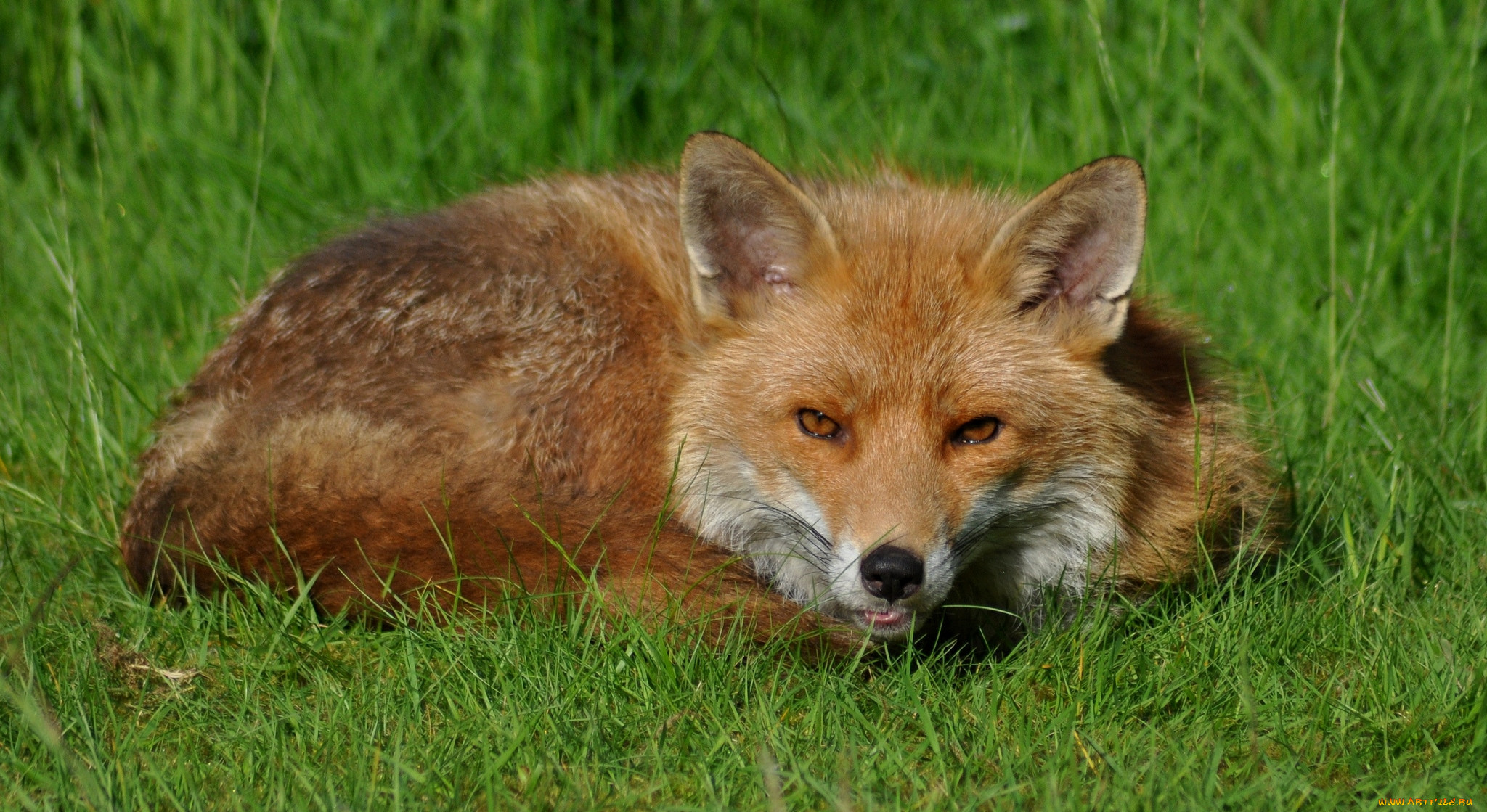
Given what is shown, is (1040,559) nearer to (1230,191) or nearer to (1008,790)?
(1008,790)

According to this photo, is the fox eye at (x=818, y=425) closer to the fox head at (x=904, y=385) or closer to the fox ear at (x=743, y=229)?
the fox head at (x=904, y=385)

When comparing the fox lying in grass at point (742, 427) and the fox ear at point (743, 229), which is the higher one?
the fox ear at point (743, 229)

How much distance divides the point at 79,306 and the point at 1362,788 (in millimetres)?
3711

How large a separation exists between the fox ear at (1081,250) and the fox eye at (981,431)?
333mm

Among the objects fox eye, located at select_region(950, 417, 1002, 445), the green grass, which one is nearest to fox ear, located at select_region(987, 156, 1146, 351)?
fox eye, located at select_region(950, 417, 1002, 445)

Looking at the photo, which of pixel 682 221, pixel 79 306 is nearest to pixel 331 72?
pixel 79 306

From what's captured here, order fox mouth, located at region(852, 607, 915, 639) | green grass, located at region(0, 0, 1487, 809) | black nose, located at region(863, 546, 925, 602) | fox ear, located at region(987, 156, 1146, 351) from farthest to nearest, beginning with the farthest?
fox ear, located at region(987, 156, 1146, 351) → fox mouth, located at region(852, 607, 915, 639) → black nose, located at region(863, 546, 925, 602) → green grass, located at region(0, 0, 1487, 809)

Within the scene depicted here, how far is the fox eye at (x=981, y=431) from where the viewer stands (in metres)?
2.96

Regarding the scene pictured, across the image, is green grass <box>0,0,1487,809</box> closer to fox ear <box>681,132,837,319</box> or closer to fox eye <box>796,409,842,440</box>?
fox eye <box>796,409,842,440</box>

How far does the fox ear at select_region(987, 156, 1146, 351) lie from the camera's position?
9.59ft

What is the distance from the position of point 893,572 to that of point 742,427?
2.06ft

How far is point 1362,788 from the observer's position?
94.1 inches

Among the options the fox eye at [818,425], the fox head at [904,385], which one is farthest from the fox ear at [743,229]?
the fox eye at [818,425]

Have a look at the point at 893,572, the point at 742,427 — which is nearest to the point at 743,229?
the point at 742,427
